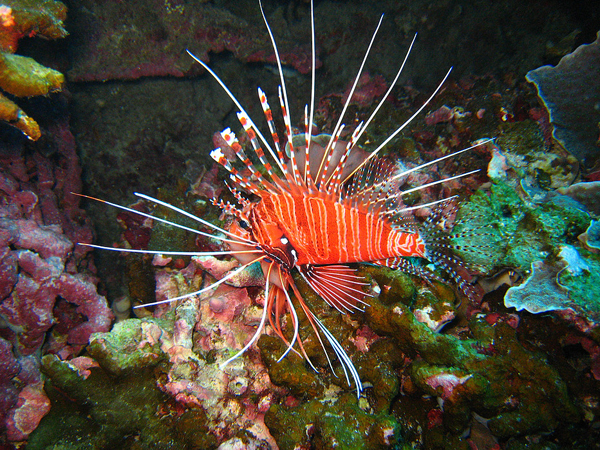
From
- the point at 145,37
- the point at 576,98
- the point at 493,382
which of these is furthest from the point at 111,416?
the point at 576,98

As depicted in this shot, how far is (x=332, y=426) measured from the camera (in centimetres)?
174

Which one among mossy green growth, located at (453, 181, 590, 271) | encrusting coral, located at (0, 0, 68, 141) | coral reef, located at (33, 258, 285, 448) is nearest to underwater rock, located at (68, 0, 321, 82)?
encrusting coral, located at (0, 0, 68, 141)

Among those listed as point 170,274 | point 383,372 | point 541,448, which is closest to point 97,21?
point 170,274

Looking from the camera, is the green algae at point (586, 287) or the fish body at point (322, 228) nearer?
the green algae at point (586, 287)

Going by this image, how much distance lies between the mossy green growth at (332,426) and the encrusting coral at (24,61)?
304 cm

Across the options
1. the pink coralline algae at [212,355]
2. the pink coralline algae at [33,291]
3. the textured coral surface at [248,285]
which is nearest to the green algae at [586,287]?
the textured coral surface at [248,285]

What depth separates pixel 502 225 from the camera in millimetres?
2355

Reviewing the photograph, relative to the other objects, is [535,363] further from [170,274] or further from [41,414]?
[41,414]

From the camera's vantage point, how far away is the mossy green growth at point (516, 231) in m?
2.20

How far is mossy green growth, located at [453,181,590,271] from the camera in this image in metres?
2.20

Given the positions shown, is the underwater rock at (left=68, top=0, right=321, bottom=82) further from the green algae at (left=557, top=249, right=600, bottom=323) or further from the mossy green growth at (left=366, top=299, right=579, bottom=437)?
the green algae at (left=557, top=249, right=600, bottom=323)

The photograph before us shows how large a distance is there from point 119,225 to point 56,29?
2.63m

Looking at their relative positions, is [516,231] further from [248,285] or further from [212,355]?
[212,355]

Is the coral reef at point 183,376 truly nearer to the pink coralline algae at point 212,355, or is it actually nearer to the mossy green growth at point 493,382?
the pink coralline algae at point 212,355
